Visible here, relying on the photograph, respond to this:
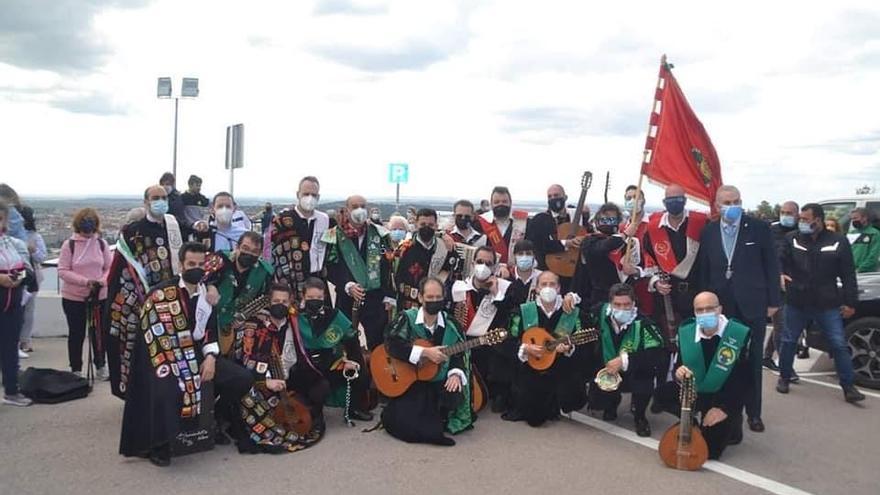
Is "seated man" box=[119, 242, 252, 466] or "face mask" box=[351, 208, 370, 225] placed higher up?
"face mask" box=[351, 208, 370, 225]

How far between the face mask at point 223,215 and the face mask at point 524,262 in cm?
276

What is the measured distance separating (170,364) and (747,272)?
14.6 feet

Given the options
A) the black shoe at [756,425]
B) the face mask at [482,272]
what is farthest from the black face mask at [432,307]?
the black shoe at [756,425]

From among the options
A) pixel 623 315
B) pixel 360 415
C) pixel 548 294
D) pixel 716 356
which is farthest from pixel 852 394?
pixel 360 415

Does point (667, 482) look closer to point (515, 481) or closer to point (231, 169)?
point (515, 481)

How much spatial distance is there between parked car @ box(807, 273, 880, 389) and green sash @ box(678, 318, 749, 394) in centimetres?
254

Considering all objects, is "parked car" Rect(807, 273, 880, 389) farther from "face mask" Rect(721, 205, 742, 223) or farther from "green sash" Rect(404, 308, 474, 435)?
"green sash" Rect(404, 308, 474, 435)

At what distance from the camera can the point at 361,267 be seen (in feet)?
22.8

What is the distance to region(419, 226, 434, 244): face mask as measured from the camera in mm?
6934

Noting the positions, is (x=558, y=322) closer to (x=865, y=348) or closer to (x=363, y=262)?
(x=363, y=262)

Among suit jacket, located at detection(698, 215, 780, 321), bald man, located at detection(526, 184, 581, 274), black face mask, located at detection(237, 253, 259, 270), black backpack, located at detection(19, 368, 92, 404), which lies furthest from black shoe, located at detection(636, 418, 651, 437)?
black backpack, located at detection(19, 368, 92, 404)

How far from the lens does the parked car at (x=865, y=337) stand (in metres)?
7.36

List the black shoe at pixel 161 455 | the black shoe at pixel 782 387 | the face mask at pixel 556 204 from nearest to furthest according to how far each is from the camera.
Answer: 1. the black shoe at pixel 161 455
2. the black shoe at pixel 782 387
3. the face mask at pixel 556 204

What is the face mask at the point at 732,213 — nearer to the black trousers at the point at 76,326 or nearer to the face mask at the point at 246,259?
the face mask at the point at 246,259
